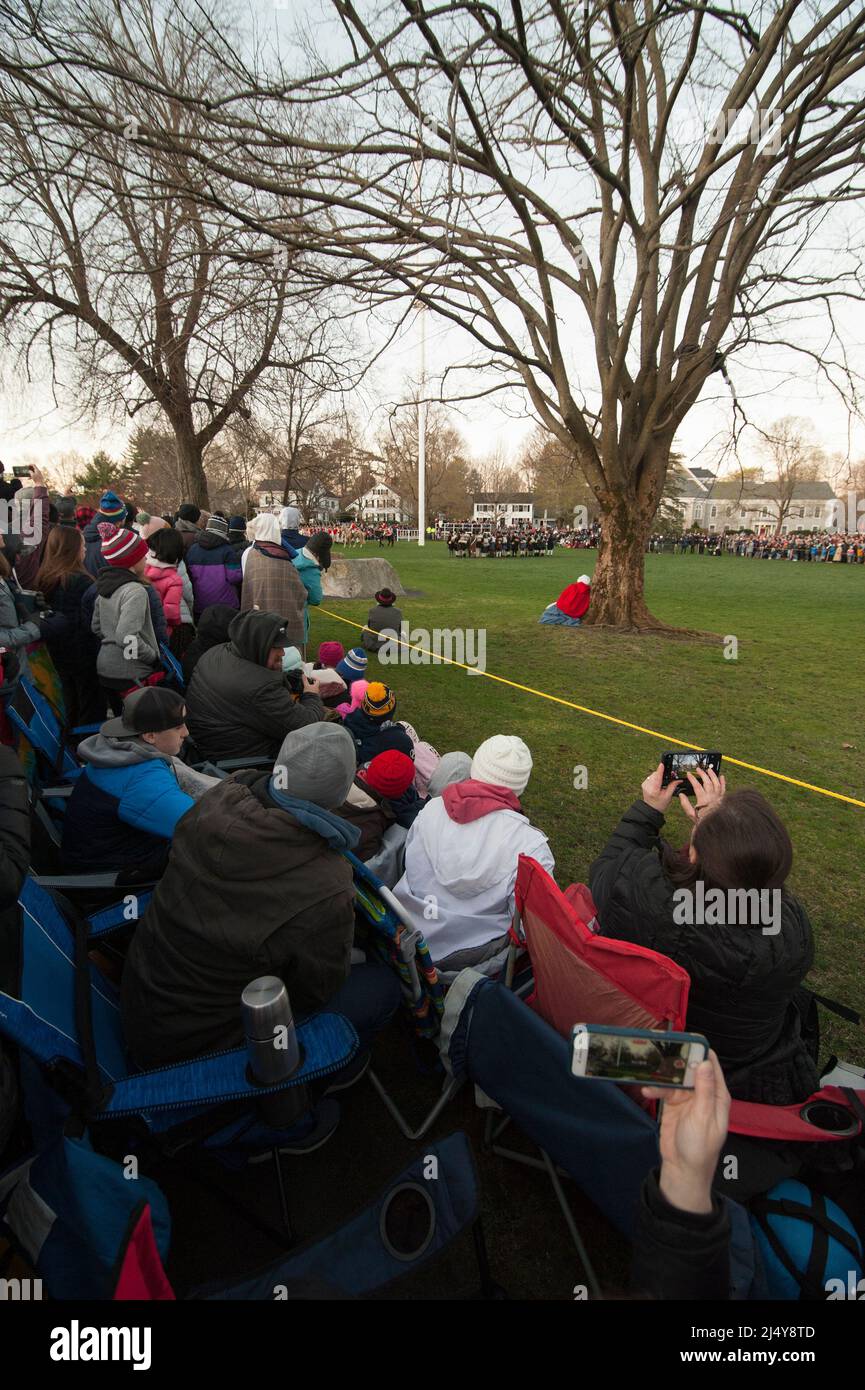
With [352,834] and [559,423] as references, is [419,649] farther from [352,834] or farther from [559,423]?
[352,834]

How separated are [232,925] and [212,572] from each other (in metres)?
5.53

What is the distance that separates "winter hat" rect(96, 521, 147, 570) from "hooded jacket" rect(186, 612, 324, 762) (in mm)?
1219

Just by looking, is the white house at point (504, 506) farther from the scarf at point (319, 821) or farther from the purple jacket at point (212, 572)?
the scarf at point (319, 821)

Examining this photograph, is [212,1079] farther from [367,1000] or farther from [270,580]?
[270,580]

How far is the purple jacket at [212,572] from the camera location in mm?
6770

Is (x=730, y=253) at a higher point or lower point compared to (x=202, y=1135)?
Result: higher

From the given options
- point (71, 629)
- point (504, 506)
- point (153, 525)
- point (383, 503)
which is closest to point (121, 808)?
point (71, 629)

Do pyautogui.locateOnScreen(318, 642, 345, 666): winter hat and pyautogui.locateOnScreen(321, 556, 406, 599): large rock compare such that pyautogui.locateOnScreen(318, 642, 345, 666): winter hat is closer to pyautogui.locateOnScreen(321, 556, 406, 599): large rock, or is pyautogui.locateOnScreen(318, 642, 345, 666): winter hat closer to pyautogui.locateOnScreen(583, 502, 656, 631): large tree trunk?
pyautogui.locateOnScreen(583, 502, 656, 631): large tree trunk

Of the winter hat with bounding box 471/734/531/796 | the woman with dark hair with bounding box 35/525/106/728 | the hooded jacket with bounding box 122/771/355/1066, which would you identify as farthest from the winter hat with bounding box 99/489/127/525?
the hooded jacket with bounding box 122/771/355/1066

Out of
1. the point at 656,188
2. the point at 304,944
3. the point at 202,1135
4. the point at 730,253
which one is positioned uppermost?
the point at 656,188

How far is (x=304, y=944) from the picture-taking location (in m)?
1.96

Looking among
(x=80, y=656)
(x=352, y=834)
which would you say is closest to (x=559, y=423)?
(x=80, y=656)

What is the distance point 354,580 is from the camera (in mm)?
16219
